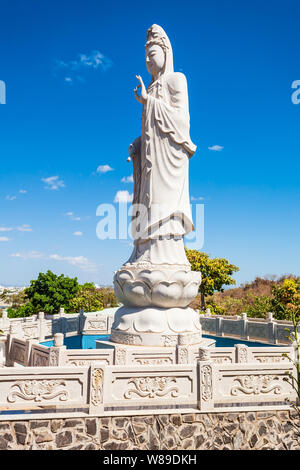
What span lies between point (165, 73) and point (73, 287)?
41.3 feet

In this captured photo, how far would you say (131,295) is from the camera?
7152 millimetres

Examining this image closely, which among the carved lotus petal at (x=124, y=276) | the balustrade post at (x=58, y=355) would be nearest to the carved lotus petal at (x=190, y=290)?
the carved lotus petal at (x=124, y=276)

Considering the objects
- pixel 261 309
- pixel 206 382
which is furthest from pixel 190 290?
pixel 261 309

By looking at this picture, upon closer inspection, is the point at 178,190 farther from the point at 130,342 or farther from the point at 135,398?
the point at 135,398

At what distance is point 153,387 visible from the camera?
4.08 meters

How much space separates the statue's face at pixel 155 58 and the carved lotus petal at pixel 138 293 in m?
5.30

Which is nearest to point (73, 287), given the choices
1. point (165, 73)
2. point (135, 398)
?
point (165, 73)

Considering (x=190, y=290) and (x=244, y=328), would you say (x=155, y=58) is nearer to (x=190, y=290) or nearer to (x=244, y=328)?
(x=190, y=290)

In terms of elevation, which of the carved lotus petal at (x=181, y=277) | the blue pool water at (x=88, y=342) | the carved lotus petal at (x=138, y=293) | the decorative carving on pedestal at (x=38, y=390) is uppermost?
the carved lotus petal at (x=181, y=277)

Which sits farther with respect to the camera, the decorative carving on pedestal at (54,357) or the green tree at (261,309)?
the green tree at (261,309)

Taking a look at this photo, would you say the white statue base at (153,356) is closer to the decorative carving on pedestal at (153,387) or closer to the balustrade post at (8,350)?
the decorative carving on pedestal at (153,387)

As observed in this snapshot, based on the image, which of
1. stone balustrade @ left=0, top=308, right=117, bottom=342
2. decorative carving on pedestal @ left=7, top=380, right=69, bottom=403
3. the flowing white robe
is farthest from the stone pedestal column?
stone balustrade @ left=0, top=308, right=117, bottom=342

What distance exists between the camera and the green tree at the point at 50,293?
53.3ft
